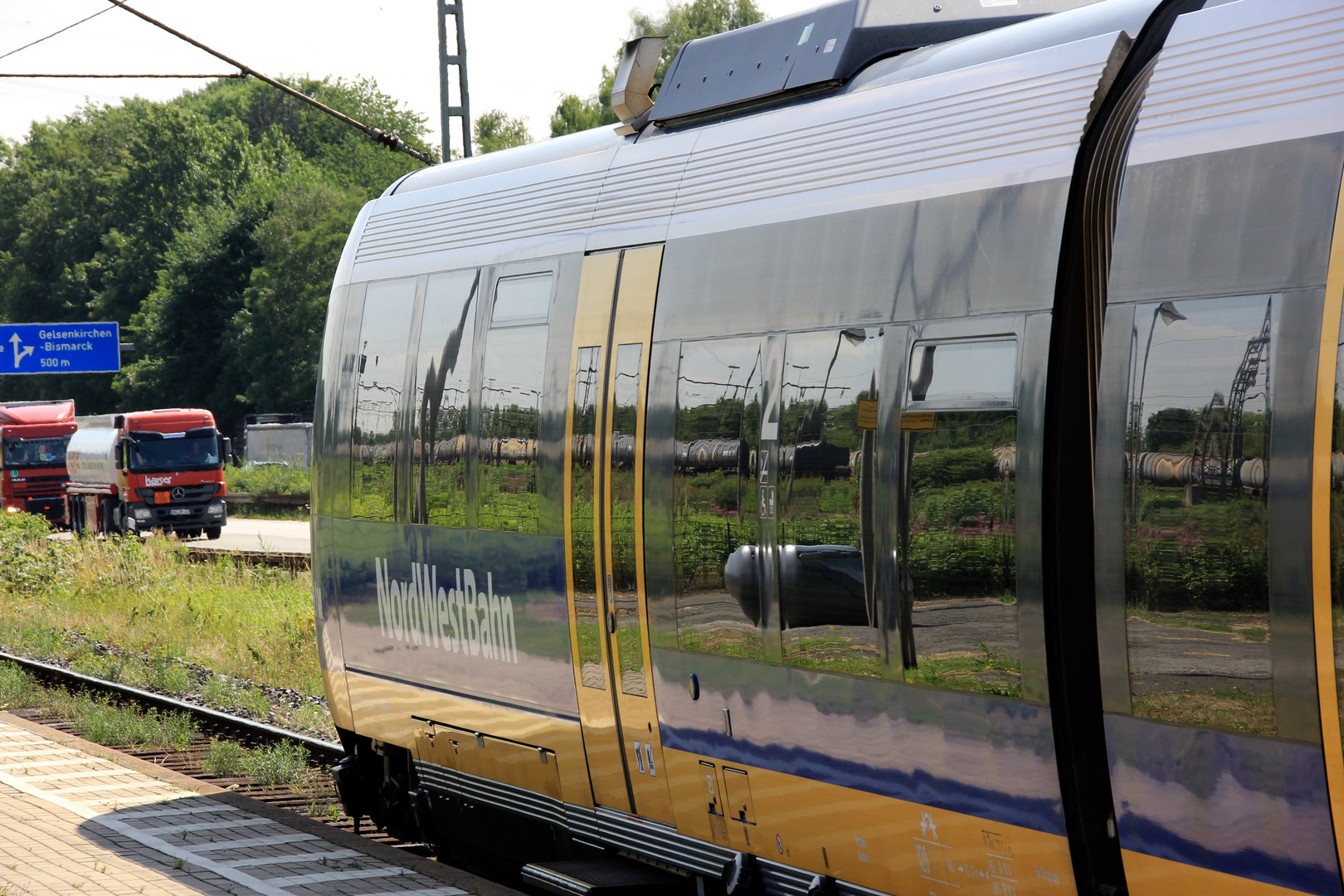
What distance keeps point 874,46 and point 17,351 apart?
1516 inches

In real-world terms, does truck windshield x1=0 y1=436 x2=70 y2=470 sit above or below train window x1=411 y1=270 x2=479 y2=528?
below

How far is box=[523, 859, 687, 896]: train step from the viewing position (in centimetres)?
614

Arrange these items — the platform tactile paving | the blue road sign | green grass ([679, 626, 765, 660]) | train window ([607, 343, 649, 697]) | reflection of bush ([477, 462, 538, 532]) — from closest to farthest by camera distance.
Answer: green grass ([679, 626, 765, 660])
train window ([607, 343, 649, 697])
reflection of bush ([477, 462, 538, 532])
the platform tactile paving
the blue road sign

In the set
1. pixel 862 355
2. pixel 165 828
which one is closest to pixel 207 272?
pixel 165 828

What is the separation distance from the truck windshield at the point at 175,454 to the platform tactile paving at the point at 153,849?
26.0 meters

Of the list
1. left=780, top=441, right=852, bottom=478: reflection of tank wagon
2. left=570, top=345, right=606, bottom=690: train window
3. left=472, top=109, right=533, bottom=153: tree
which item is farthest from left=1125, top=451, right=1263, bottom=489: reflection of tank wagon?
left=472, top=109, right=533, bottom=153: tree

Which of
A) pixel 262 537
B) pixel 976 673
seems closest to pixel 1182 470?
pixel 976 673

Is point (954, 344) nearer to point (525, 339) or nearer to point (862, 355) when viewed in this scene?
point (862, 355)

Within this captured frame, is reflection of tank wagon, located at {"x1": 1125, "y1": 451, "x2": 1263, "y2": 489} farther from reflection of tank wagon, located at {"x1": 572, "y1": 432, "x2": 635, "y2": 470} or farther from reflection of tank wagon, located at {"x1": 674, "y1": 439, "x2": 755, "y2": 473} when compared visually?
reflection of tank wagon, located at {"x1": 572, "y1": 432, "x2": 635, "y2": 470}

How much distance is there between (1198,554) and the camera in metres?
3.73

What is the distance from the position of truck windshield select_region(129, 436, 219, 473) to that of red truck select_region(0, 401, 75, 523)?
10.9m

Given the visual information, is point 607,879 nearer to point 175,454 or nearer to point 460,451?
point 460,451

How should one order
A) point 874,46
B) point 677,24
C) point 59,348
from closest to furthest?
point 874,46, point 59,348, point 677,24

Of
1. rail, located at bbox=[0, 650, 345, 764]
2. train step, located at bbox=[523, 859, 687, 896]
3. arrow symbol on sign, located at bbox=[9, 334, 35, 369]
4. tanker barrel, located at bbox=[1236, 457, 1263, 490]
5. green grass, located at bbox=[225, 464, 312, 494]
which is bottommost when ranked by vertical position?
rail, located at bbox=[0, 650, 345, 764]
